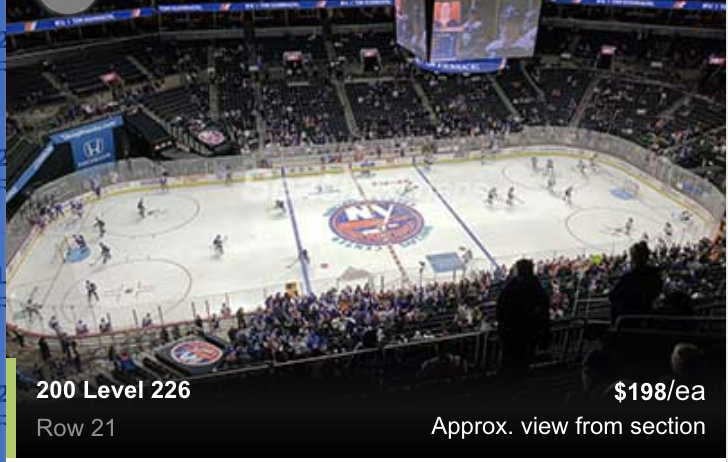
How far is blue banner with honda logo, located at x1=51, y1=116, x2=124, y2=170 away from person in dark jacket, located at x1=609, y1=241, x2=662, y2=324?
2971 centimetres

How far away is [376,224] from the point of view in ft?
91.4

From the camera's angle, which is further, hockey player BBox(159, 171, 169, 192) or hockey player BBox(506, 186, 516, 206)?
hockey player BBox(159, 171, 169, 192)

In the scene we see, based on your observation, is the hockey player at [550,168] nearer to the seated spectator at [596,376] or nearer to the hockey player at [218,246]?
the hockey player at [218,246]

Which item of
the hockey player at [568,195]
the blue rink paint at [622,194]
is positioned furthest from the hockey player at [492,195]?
the blue rink paint at [622,194]

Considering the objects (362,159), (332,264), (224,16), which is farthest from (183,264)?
(224,16)

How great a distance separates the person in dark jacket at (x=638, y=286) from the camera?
721 cm

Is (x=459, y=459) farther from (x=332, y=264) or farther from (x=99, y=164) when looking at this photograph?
(x=99, y=164)

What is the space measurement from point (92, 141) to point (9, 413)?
30.0 metres

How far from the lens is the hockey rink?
2234cm

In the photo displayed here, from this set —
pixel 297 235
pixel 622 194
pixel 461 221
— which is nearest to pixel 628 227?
pixel 622 194

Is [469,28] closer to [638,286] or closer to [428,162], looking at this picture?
[428,162]

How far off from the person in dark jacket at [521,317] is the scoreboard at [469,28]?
75.4 ft

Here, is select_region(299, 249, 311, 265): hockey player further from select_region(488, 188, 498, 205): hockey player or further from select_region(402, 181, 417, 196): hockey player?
select_region(488, 188, 498, 205): hockey player

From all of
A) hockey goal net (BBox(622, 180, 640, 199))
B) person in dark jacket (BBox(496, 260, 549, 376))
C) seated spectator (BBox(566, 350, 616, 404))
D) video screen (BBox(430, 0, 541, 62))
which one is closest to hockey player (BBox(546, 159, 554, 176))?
hockey goal net (BBox(622, 180, 640, 199))
